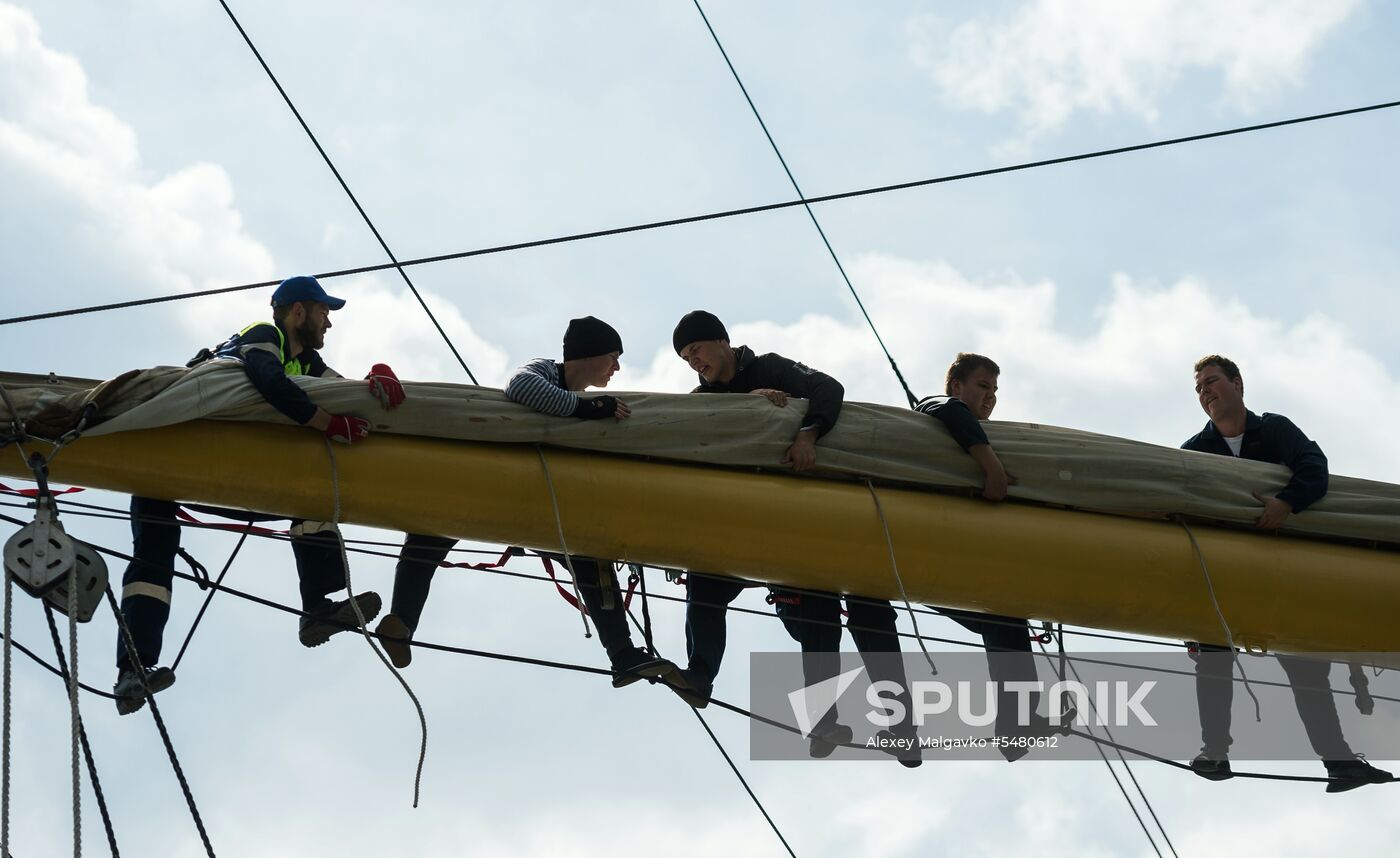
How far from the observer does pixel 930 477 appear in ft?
23.0

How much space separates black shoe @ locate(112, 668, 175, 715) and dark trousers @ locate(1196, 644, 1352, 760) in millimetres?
3851

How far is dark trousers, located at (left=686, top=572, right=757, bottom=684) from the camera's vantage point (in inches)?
268

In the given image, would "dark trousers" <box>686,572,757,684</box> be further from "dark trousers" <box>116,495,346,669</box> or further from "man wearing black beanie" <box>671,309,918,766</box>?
"dark trousers" <box>116,495,346,669</box>

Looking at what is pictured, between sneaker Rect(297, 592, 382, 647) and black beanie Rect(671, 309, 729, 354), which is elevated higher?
black beanie Rect(671, 309, 729, 354)

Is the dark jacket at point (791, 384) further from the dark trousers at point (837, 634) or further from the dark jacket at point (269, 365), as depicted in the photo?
the dark jacket at point (269, 365)

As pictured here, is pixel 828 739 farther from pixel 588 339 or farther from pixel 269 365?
pixel 269 365

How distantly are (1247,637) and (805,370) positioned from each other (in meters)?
2.04

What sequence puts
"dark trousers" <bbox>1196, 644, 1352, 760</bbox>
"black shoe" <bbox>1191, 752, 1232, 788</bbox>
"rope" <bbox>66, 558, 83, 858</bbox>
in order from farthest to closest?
"dark trousers" <bbox>1196, 644, 1352, 760</bbox> < "black shoe" <bbox>1191, 752, 1232, 788</bbox> < "rope" <bbox>66, 558, 83, 858</bbox>

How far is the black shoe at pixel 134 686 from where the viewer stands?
19.8 ft

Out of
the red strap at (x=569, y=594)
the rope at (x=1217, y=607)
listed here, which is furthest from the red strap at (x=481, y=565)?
the rope at (x=1217, y=607)

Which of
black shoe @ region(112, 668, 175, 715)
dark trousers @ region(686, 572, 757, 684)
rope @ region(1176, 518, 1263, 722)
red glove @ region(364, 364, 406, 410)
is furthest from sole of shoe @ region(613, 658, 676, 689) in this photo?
rope @ region(1176, 518, 1263, 722)

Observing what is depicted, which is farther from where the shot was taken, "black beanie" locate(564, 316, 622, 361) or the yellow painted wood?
"black beanie" locate(564, 316, 622, 361)

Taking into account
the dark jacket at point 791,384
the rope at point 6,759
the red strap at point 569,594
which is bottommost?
the rope at point 6,759

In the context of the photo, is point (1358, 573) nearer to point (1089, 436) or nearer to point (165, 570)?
point (1089, 436)
